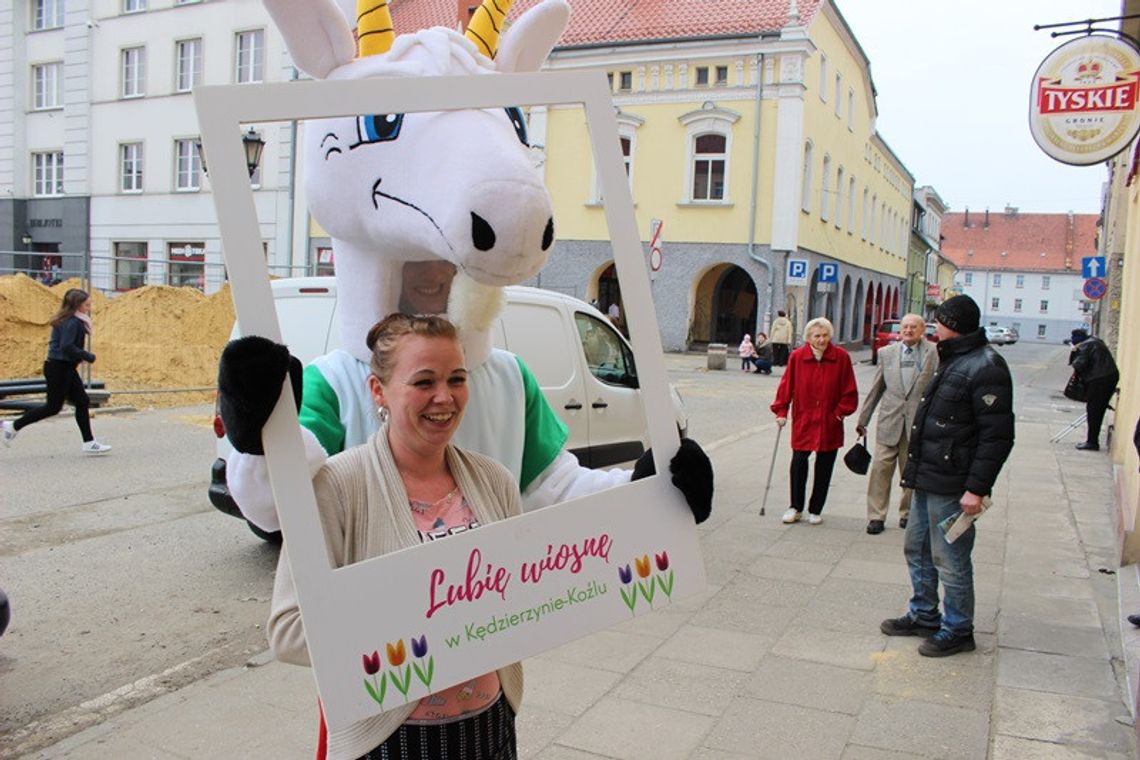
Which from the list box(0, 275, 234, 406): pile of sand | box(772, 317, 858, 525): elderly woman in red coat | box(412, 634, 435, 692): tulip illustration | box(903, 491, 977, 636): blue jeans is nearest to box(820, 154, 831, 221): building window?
box(0, 275, 234, 406): pile of sand

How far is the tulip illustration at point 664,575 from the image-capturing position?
1997 millimetres

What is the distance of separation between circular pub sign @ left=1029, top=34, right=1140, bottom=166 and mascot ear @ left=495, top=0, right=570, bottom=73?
6.50 m

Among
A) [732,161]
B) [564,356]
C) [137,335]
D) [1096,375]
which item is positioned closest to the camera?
[564,356]

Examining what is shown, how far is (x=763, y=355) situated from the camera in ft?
78.4

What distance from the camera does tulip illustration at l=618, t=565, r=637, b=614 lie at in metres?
1.95

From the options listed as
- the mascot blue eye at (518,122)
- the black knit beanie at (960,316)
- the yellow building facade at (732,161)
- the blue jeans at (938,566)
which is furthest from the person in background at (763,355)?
the mascot blue eye at (518,122)

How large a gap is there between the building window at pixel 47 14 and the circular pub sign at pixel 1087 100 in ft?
103

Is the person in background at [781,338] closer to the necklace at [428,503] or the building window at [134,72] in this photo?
the building window at [134,72]

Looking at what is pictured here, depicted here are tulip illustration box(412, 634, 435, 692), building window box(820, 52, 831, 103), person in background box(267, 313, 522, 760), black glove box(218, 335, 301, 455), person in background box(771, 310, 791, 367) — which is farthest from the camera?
building window box(820, 52, 831, 103)

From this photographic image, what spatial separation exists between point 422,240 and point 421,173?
0.14 m

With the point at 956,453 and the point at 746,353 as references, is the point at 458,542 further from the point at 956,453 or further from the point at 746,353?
the point at 746,353

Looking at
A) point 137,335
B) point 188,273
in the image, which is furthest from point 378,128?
point 188,273

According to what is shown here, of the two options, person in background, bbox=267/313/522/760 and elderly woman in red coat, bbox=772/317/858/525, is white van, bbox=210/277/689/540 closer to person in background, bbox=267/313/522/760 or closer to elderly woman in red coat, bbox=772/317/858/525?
elderly woman in red coat, bbox=772/317/858/525

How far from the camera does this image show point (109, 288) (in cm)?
1575
